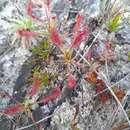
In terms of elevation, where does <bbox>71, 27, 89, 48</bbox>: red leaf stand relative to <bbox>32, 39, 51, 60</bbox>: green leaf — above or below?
above

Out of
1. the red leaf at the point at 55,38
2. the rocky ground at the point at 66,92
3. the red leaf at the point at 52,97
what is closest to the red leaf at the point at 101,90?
the rocky ground at the point at 66,92

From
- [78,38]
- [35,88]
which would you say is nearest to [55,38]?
[78,38]

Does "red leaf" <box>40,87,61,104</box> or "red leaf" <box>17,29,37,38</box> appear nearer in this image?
"red leaf" <box>40,87,61,104</box>

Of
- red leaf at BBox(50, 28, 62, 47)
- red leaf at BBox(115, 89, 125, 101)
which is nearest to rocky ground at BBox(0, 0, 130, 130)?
red leaf at BBox(115, 89, 125, 101)

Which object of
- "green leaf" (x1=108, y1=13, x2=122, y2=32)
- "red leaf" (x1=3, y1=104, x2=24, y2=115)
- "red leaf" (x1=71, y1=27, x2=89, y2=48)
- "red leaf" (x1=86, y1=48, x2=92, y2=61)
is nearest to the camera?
"red leaf" (x1=3, y1=104, x2=24, y2=115)

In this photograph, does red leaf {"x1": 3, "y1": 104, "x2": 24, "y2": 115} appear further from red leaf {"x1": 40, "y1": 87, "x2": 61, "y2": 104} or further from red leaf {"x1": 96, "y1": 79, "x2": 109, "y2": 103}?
red leaf {"x1": 96, "y1": 79, "x2": 109, "y2": 103}

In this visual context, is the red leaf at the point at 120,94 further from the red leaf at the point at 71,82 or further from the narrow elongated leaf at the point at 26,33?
the narrow elongated leaf at the point at 26,33

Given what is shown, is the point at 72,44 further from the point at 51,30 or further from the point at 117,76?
the point at 117,76

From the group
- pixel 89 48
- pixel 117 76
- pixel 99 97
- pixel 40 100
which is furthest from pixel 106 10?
pixel 40 100
